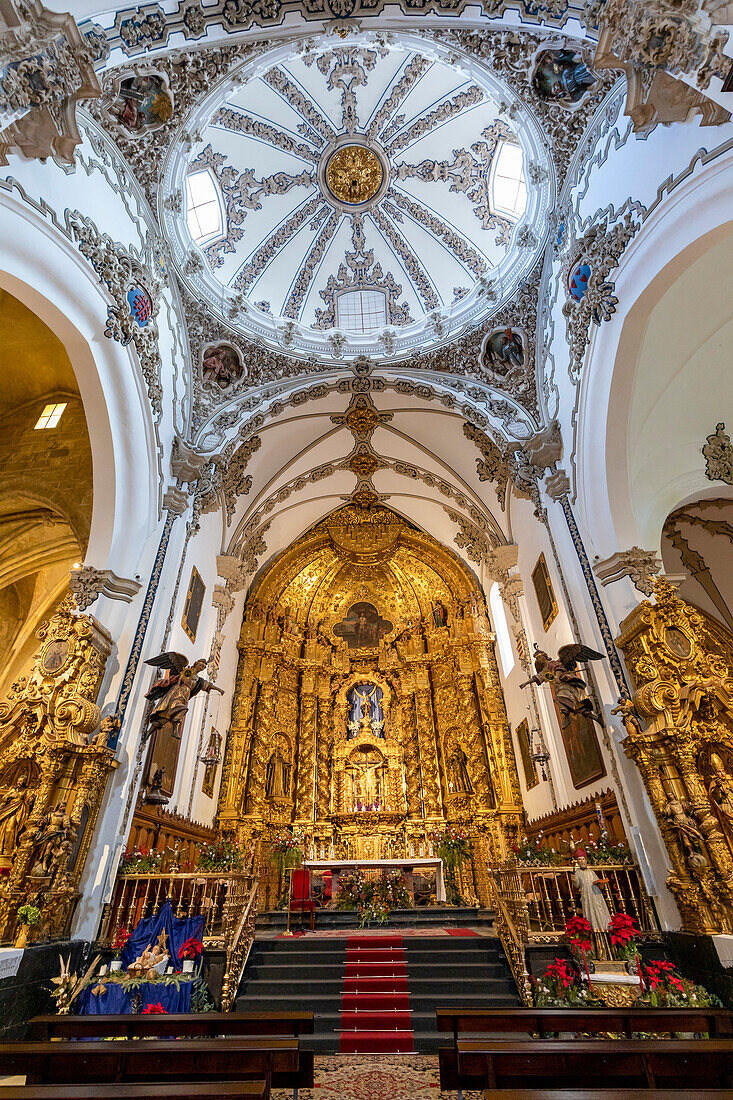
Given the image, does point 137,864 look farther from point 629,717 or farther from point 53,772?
point 629,717

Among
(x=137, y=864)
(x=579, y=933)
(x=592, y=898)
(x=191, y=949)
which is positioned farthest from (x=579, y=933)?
(x=137, y=864)

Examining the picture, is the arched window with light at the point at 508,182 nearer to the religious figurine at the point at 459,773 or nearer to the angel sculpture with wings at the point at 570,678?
the angel sculpture with wings at the point at 570,678

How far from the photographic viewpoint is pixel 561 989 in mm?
6660

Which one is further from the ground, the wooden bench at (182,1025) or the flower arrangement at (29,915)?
the flower arrangement at (29,915)

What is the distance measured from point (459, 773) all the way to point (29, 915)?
12629mm

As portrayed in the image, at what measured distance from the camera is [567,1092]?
289 cm

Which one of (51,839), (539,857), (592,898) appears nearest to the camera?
(51,839)

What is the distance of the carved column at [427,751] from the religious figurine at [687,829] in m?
10.6

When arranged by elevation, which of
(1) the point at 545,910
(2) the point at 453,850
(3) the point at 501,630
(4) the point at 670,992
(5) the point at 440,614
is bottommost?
(4) the point at 670,992

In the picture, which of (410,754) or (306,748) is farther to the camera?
(306,748)

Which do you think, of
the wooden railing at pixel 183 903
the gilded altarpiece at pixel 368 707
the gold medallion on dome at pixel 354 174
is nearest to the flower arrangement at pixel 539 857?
the gilded altarpiece at pixel 368 707

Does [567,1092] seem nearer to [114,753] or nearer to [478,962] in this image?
[478,962]

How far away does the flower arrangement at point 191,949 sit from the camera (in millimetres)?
7340

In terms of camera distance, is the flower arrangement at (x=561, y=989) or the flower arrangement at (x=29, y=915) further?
the flower arrangement at (x=29, y=915)
